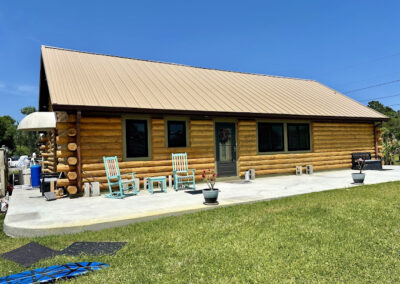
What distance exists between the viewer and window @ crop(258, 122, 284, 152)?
448 inches

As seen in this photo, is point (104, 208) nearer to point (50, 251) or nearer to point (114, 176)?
point (114, 176)

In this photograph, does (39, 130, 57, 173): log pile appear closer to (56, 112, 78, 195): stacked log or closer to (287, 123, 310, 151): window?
(56, 112, 78, 195): stacked log

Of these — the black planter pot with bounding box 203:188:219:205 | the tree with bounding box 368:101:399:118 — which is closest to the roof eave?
the black planter pot with bounding box 203:188:219:205

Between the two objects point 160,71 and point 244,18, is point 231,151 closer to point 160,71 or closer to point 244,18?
point 160,71

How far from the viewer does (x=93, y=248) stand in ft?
12.7

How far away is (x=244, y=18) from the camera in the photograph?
16.3 m

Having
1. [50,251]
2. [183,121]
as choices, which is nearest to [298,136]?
[183,121]

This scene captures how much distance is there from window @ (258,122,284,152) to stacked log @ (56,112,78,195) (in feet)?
21.2

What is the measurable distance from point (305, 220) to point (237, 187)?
416cm

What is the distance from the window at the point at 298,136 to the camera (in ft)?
39.5

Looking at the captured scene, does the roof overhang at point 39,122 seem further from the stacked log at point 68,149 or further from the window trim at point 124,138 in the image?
the window trim at point 124,138

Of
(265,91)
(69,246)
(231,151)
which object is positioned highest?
(265,91)

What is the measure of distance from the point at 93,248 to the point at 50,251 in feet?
1.78

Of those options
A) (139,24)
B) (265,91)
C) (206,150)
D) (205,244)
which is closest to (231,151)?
(206,150)
